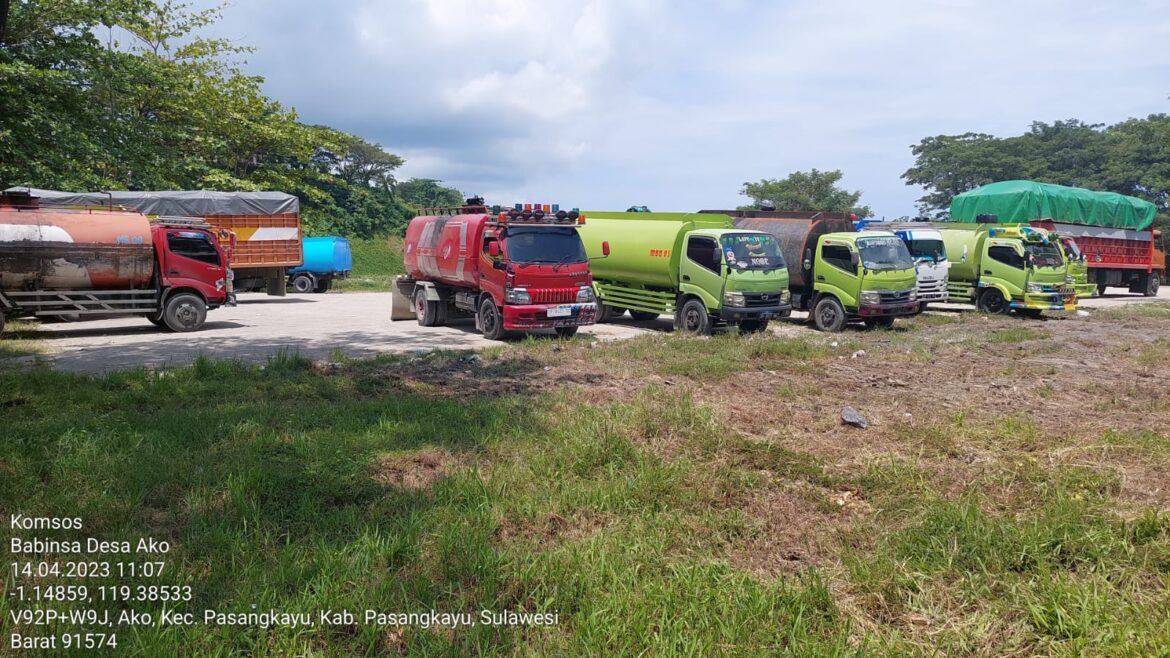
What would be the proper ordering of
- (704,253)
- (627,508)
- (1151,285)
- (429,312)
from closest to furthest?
(627,508)
(704,253)
(429,312)
(1151,285)

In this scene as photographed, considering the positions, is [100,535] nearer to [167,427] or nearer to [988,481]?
[167,427]

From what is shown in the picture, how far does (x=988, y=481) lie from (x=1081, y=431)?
2041mm

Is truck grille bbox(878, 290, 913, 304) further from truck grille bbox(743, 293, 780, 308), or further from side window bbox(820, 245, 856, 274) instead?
truck grille bbox(743, 293, 780, 308)

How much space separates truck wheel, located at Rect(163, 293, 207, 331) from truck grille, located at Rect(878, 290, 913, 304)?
1417cm

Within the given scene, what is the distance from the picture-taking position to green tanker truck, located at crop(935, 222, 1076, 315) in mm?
18828

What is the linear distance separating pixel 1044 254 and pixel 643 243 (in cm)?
1113

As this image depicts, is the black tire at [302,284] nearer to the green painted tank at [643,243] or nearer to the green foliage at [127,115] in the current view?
the green foliage at [127,115]

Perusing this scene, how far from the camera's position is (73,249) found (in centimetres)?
1353

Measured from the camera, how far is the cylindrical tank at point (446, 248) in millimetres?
14367

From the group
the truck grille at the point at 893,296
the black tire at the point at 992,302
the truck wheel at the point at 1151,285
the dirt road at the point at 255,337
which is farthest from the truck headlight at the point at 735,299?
the truck wheel at the point at 1151,285

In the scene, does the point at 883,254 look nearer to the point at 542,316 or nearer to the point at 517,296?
the point at 542,316

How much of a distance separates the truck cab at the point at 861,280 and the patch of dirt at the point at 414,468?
12170mm

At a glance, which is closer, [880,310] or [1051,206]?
[880,310]

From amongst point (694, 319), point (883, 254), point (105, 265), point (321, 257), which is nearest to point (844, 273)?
point (883, 254)
